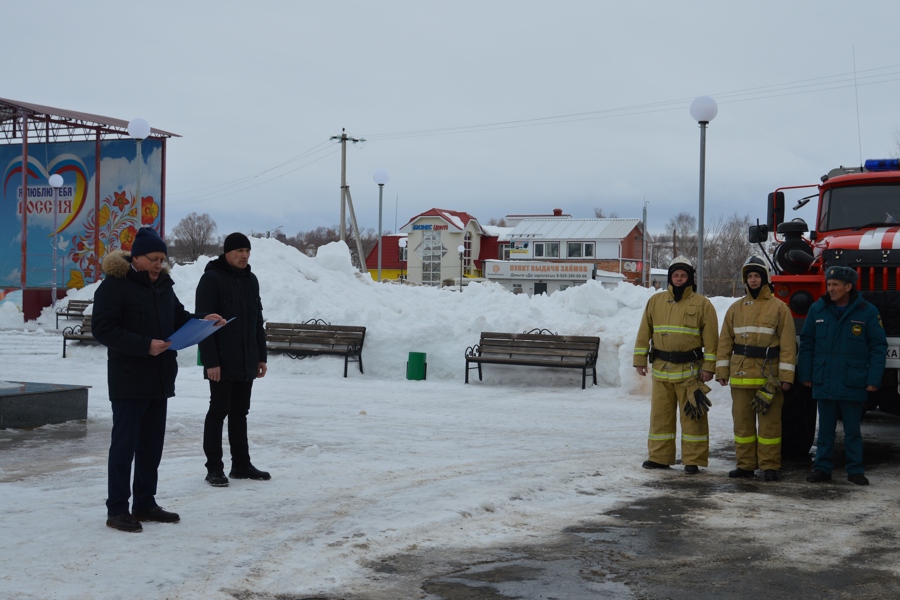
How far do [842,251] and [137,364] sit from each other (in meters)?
6.37

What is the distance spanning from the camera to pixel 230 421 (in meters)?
7.33

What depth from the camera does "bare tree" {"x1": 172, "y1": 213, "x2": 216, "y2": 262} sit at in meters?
77.7

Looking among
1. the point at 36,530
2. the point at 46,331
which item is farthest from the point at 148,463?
the point at 46,331

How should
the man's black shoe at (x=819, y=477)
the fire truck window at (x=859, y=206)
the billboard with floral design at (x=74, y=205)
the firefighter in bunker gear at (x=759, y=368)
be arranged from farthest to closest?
the billboard with floral design at (x=74, y=205) → the fire truck window at (x=859, y=206) → the firefighter in bunker gear at (x=759, y=368) → the man's black shoe at (x=819, y=477)

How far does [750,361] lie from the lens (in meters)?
7.91

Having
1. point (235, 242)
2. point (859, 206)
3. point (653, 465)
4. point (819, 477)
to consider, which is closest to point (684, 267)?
point (653, 465)

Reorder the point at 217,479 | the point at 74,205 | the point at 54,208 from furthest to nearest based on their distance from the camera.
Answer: the point at 74,205 → the point at 54,208 → the point at 217,479

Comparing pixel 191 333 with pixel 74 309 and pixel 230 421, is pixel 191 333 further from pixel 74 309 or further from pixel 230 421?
pixel 74 309

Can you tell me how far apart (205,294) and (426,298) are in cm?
1622

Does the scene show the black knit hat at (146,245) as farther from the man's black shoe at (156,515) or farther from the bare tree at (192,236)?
the bare tree at (192,236)

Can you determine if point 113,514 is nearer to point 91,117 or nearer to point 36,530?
point 36,530

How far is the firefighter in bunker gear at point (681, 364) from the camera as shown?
8.05 meters

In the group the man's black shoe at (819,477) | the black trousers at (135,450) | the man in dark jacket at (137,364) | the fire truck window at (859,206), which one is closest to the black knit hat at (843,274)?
the man's black shoe at (819,477)

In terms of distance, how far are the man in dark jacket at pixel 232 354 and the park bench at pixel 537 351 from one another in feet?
25.4
